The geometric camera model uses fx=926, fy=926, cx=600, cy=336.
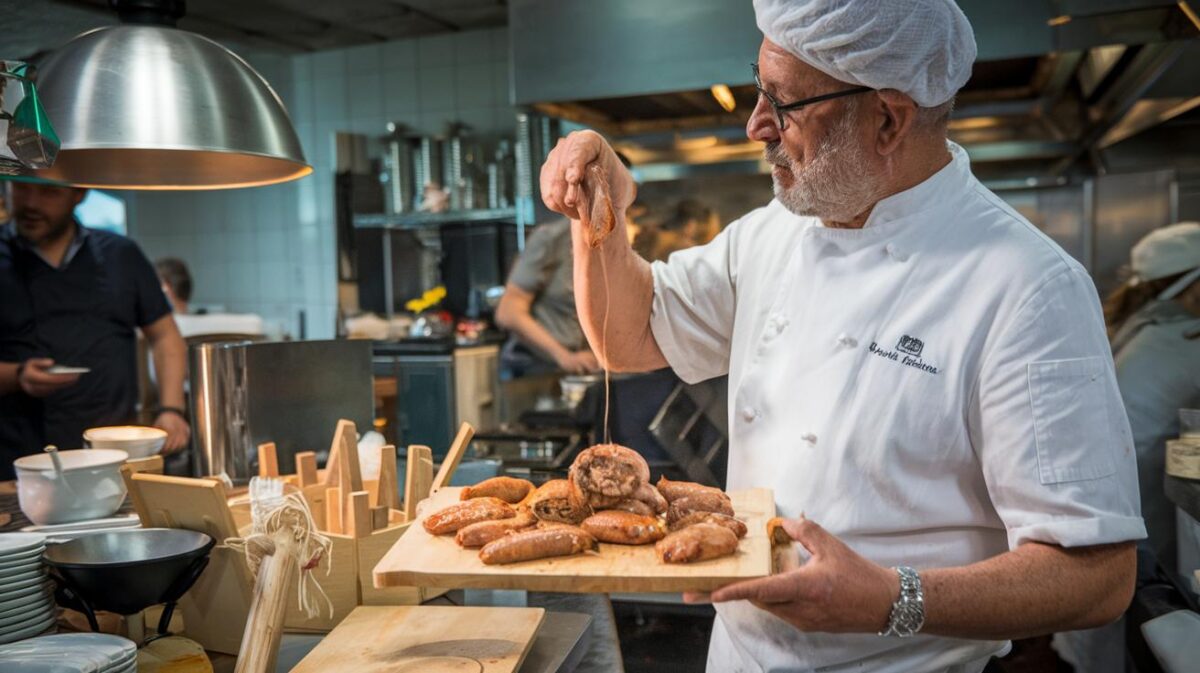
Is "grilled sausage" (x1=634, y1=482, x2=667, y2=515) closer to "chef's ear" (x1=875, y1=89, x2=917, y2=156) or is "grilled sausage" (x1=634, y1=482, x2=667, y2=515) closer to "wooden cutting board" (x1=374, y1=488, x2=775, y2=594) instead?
"wooden cutting board" (x1=374, y1=488, x2=775, y2=594)

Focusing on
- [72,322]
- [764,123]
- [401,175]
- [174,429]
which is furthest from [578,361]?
[401,175]

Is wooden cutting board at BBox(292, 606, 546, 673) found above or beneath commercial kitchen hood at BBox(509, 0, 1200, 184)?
beneath

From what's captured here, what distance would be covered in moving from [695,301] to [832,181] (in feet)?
1.35

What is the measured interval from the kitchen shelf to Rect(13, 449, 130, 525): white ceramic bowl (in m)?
5.21

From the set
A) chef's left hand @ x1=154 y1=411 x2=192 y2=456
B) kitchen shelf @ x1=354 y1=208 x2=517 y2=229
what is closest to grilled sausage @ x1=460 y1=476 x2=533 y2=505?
chef's left hand @ x1=154 y1=411 x2=192 y2=456

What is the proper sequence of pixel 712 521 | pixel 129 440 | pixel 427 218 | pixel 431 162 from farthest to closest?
pixel 431 162
pixel 427 218
pixel 129 440
pixel 712 521

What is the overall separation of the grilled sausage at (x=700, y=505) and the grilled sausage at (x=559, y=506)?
142 mm

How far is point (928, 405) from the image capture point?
135 cm

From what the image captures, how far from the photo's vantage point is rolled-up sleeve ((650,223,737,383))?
1778 mm

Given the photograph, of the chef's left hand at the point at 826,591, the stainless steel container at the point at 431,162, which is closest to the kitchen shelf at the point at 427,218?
the stainless steel container at the point at 431,162

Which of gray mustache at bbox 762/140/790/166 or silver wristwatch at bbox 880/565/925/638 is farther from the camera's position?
gray mustache at bbox 762/140/790/166

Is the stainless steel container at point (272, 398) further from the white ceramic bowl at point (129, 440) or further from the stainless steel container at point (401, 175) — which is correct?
the stainless steel container at point (401, 175)

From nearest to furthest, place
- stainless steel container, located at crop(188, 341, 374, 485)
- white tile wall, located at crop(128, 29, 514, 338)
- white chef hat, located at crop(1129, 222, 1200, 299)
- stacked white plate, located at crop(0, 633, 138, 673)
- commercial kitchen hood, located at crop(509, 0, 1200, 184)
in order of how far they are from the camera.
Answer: stacked white plate, located at crop(0, 633, 138, 673) < stainless steel container, located at crop(188, 341, 374, 485) < commercial kitchen hood, located at crop(509, 0, 1200, 184) < white chef hat, located at crop(1129, 222, 1200, 299) < white tile wall, located at crop(128, 29, 514, 338)

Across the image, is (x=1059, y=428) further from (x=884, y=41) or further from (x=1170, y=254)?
(x=1170, y=254)
